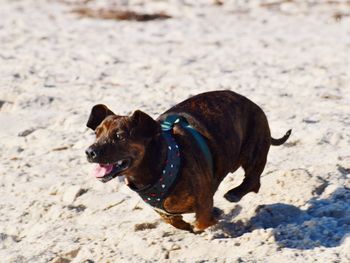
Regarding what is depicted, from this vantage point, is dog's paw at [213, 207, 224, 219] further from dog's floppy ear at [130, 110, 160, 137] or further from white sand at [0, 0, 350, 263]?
dog's floppy ear at [130, 110, 160, 137]

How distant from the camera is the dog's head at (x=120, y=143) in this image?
16.4 feet

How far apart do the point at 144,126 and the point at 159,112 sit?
3.36 metres

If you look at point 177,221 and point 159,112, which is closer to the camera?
point 177,221

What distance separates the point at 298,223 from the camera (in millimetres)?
5543

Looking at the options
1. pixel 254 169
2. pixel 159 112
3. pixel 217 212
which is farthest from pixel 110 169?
pixel 159 112

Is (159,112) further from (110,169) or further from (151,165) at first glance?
(110,169)

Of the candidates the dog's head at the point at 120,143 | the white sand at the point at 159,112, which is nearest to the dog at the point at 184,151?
the dog's head at the point at 120,143

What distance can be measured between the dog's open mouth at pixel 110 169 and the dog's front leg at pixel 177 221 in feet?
2.02

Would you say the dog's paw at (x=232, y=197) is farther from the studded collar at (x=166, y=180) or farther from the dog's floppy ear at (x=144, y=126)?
the dog's floppy ear at (x=144, y=126)

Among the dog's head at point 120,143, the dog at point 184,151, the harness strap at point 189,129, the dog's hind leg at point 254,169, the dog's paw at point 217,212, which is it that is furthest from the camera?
the dog's hind leg at point 254,169

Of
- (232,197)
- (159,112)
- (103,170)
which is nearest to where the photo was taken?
(103,170)

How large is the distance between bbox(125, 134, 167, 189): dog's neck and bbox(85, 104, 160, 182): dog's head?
42mm

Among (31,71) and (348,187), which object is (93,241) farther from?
(31,71)

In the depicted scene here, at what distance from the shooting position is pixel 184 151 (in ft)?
17.5
